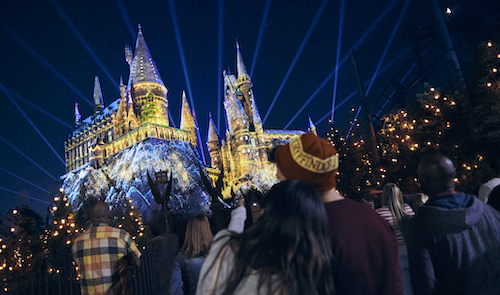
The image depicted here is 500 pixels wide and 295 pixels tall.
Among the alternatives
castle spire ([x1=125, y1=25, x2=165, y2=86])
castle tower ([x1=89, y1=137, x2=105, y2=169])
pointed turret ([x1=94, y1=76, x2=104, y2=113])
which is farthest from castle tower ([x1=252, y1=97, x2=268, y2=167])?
pointed turret ([x1=94, y1=76, x2=104, y2=113])

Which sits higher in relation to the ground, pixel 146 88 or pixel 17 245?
pixel 146 88

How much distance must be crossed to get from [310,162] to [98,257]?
141 inches

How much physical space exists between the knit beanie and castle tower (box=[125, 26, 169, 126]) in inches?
2077

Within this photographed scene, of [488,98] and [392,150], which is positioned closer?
[488,98]

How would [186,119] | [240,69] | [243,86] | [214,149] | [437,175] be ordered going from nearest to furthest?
[437,175] < [243,86] < [214,149] < [240,69] < [186,119]

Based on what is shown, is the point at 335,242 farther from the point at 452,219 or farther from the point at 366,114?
the point at 366,114

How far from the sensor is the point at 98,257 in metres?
4.26

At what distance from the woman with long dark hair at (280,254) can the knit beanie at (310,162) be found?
0.27 m

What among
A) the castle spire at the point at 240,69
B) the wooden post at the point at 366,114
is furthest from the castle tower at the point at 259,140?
the wooden post at the point at 366,114

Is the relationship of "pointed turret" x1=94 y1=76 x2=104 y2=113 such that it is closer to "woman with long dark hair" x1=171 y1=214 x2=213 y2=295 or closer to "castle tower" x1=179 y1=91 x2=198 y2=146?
"castle tower" x1=179 y1=91 x2=198 y2=146

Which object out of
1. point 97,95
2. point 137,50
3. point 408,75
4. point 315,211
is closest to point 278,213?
point 315,211

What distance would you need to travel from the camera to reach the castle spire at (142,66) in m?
55.8

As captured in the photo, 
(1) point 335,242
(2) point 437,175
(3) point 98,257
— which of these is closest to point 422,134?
(2) point 437,175

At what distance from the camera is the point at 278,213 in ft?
5.66
